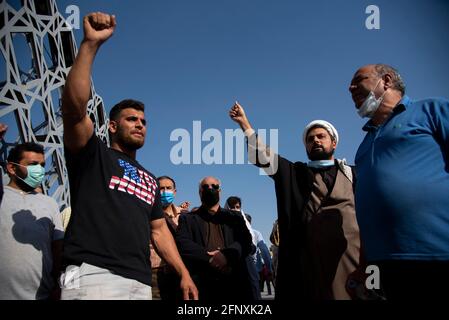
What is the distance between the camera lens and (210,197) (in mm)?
4527

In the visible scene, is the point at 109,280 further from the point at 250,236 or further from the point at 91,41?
the point at 250,236

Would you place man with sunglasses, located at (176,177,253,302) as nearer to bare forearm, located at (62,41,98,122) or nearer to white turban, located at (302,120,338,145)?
white turban, located at (302,120,338,145)

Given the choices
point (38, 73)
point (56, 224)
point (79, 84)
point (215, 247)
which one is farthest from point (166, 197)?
point (38, 73)

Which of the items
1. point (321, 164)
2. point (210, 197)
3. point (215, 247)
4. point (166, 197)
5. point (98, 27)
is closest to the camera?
point (98, 27)

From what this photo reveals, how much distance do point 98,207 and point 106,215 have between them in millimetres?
72

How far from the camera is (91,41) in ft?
7.01

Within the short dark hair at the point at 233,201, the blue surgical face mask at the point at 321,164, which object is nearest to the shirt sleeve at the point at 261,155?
the blue surgical face mask at the point at 321,164

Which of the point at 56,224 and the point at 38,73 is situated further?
the point at 38,73

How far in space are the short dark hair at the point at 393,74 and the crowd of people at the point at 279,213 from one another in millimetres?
12

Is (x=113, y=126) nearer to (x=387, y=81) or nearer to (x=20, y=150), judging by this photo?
(x=20, y=150)

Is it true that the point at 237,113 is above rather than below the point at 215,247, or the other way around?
above

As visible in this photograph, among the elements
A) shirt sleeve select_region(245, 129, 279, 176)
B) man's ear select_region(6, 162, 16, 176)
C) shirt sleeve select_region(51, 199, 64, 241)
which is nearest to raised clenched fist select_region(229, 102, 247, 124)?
shirt sleeve select_region(245, 129, 279, 176)

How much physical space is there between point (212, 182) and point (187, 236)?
74 cm
